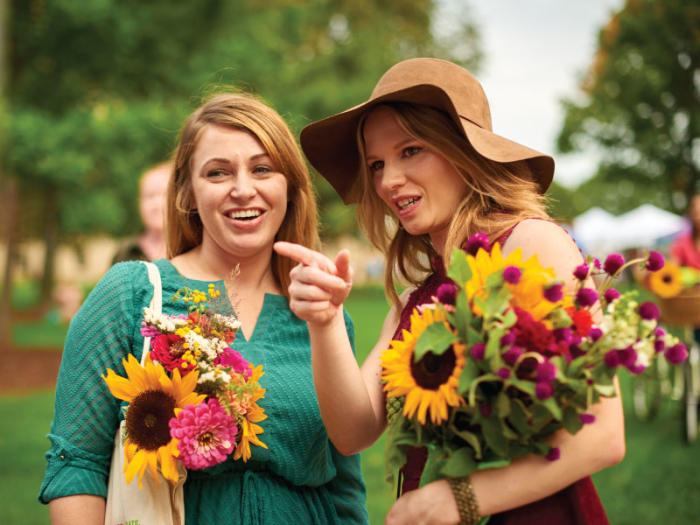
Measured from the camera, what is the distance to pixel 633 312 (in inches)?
64.6

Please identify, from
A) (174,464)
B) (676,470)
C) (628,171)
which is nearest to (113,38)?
(676,470)

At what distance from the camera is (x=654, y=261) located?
1.79 metres

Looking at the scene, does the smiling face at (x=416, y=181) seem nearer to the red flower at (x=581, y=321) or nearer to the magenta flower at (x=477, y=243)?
the magenta flower at (x=477, y=243)

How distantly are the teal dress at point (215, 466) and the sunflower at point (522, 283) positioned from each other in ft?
3.78

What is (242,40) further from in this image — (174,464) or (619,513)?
(174,464)

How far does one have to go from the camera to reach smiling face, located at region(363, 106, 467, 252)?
2363 millimetres

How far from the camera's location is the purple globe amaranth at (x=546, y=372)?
1533 millimetres

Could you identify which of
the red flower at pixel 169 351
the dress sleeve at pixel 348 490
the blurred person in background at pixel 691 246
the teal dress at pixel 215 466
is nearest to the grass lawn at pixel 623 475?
the blurred person in background at pixel 691 246

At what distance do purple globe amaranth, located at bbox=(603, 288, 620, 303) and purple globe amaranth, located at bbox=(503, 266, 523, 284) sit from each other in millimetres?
282

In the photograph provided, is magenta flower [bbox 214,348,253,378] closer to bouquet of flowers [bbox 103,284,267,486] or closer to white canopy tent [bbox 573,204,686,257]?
bouquet of flowers [bbox 103,284,267,486]

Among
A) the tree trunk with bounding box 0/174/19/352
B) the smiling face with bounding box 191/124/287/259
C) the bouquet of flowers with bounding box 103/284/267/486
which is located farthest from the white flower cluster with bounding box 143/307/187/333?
the tree trunk with bounding box 0/174/19/352

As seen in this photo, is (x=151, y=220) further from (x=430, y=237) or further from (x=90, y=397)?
(x=430, y=237)

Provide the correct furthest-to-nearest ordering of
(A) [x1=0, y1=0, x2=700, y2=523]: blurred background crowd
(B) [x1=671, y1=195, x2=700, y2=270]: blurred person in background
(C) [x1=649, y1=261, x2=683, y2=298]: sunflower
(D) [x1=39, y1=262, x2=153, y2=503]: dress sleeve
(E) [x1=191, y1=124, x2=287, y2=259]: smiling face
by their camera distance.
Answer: (A) [x1=0, y1=0, x2=700, y2=523]: blurred background crowd, (B) [x1=671, y1=195, x2=700, y2=270]: blurred person in background, (C) [x1=649, y1=261, x2=683, y2=298]: sunflower, (E) [x1=191, y1=124, x2=287, y2=259]: smiling face, (D) [x1=39, y1=262, x2=153, y2=503]: dress sleeve

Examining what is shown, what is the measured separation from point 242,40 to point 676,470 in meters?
13.2
